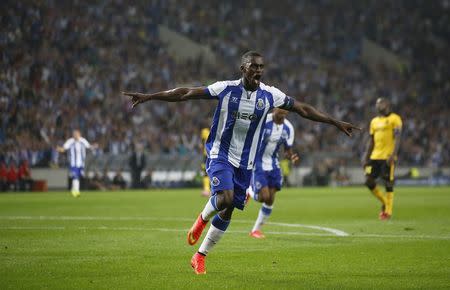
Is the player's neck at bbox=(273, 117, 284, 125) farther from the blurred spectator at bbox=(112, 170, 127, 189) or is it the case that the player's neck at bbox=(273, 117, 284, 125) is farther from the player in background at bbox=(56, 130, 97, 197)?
the blurred spectator at bbox=(112, 170, 127, 189)

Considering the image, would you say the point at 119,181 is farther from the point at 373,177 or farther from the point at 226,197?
the point at 226,197

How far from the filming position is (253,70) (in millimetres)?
10719

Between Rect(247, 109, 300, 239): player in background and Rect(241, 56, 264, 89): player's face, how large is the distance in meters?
6.03

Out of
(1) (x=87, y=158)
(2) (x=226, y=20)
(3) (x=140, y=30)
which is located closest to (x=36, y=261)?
(1) (x=87, y=158)

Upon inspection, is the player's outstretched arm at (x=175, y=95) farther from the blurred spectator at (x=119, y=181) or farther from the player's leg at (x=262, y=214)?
the blurred spectator at (x=119, y=181)

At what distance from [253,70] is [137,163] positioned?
30553 millimetres

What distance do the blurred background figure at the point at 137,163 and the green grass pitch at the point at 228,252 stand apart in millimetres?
17183

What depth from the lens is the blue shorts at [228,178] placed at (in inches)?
425

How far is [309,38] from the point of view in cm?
5509

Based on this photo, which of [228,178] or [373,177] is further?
[373,177]

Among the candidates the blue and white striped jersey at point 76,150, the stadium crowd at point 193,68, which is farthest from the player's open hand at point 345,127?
the stadium crowd at point 193,68

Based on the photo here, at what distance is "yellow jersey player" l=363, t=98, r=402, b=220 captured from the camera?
2164 cm

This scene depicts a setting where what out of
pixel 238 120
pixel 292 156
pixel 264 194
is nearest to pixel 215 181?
pixel 238 120

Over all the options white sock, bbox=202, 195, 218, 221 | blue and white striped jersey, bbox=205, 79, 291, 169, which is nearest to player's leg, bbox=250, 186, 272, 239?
white sock, bbox=202, 195, 218, 221
